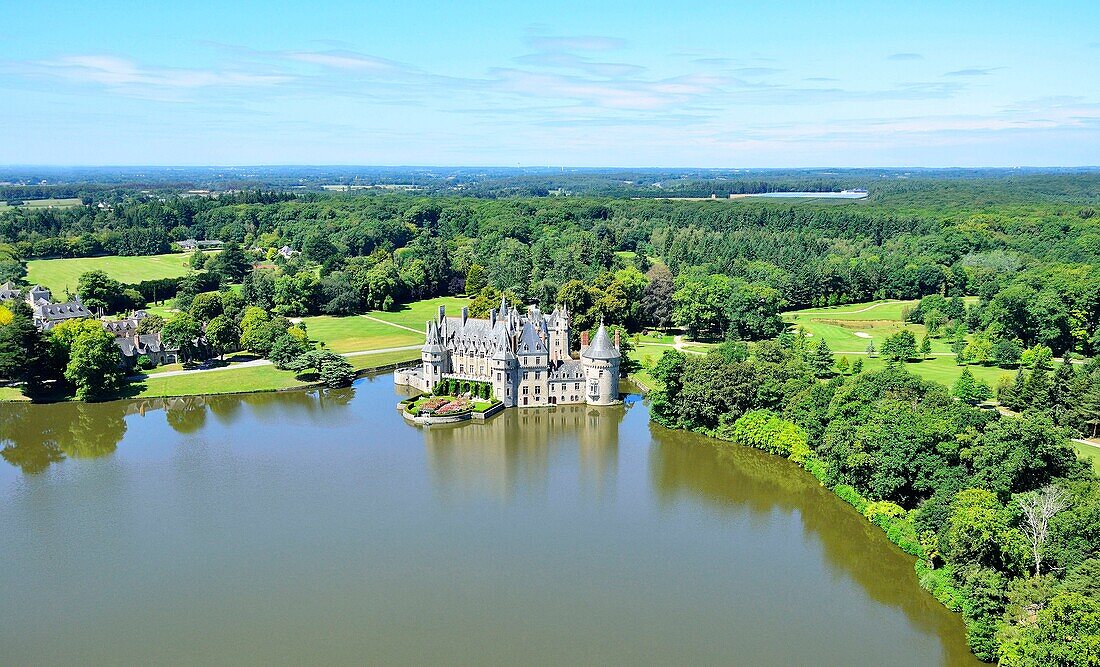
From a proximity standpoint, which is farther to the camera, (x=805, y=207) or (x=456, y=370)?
(x=805, y=207)

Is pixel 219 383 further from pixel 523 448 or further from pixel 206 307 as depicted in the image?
pixel 523 448

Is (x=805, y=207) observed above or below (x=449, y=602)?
above

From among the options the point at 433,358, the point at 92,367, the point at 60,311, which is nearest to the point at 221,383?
the point at 92,367

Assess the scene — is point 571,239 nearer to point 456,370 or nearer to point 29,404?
point 456,370

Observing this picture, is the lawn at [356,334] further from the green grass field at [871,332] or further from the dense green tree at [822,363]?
the green grass field at [871,332]

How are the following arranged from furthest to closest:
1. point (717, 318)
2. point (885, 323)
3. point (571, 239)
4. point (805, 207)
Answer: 1. point (805, 207)
2. point (571, 239)
3. point (885, 323)
4. point (717, 318)

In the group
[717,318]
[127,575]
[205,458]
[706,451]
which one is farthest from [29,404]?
[717,318]

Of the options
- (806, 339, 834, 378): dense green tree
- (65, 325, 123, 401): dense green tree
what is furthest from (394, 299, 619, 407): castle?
(65, 325, 123, 401): dense green tree

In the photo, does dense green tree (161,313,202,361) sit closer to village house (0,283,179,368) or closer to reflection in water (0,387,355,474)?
village house (0,283,179,368)
